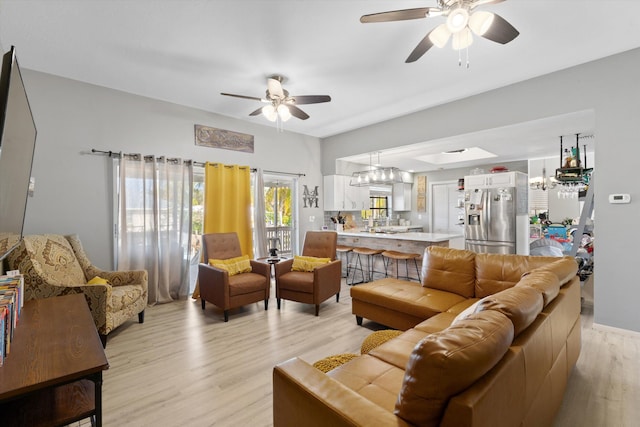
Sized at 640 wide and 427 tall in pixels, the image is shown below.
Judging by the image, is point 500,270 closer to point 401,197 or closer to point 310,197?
point 310,197

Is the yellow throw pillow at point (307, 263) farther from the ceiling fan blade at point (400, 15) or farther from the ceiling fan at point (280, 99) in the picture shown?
the ceiling fan blade at point (400, 15)

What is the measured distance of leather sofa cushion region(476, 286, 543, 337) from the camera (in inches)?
48.1

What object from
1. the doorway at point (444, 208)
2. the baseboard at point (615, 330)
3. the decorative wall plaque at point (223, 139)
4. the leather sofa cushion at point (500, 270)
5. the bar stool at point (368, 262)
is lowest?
the baseboard at point (615, 330)

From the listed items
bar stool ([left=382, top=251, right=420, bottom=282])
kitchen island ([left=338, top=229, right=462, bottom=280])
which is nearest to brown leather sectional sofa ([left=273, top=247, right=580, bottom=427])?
bar stool ([left=382, top=251, right=420, bottom=282])

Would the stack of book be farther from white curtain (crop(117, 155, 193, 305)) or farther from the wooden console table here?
white curtain (crop(117, 155, 193, 305))

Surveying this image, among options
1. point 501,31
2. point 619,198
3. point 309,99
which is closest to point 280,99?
point 309,99

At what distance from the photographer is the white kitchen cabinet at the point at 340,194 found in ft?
20.3

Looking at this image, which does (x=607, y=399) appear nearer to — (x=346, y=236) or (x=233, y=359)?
(x=233, y=359)

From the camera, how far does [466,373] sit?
2.90ft

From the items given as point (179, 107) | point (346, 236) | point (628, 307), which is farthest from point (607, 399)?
point (179, 107)

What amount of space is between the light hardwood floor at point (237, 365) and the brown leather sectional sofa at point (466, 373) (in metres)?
0.33

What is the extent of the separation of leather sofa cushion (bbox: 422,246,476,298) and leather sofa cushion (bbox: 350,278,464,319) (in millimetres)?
83

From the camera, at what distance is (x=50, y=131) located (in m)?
3.40

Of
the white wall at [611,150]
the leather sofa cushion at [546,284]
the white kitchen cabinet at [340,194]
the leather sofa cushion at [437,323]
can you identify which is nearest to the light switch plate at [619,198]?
the white wall at [611,150]
